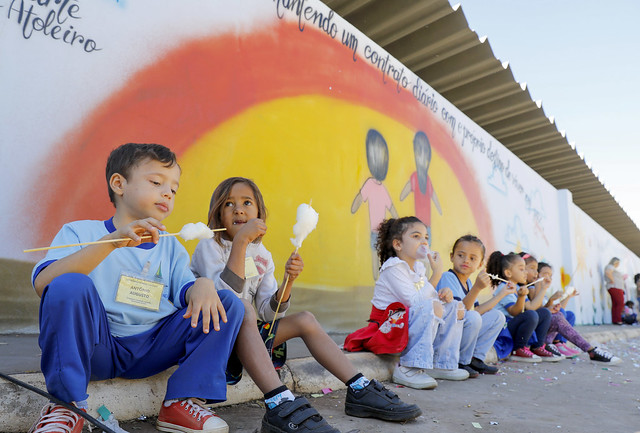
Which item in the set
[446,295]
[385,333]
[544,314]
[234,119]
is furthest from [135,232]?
[544,314]

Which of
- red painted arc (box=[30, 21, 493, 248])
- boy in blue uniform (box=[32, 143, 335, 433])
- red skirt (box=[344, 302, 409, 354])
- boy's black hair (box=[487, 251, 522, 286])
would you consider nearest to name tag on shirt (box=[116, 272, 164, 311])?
boy in blue uniform (box=[32, 143, 335, 433])

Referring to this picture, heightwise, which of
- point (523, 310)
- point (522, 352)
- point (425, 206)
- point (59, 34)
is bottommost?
point (522, 352)

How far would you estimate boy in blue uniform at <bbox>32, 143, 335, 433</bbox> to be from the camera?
4.64 ft

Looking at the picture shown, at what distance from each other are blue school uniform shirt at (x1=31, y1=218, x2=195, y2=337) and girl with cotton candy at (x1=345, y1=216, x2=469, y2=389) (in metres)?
1.56

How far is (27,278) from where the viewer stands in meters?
2.72

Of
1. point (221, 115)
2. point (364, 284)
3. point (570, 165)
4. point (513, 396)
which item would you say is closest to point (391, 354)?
point (513, 396)

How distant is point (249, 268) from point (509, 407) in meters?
1.51

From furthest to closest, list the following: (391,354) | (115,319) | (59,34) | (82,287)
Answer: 1. (391,354)
2. (59,34)
3. (115,319)
4. (82,287)

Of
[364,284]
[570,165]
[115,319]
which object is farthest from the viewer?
[570,165]

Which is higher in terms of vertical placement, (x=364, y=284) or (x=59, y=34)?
(x=59, y=34)

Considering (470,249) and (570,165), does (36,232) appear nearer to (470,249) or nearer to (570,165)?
(470,249)

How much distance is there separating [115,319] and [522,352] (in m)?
3.94

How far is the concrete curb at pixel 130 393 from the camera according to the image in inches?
60.2

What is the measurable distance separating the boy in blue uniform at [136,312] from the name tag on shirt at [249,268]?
309mm
